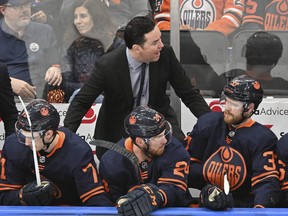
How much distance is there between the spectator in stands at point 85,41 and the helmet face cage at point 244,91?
1215mm

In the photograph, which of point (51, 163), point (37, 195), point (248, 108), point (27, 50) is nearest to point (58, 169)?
point (51, 163)

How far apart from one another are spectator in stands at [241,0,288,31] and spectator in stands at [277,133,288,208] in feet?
4.50

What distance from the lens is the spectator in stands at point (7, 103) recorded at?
429 cm

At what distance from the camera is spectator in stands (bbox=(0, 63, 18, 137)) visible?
4293 mm

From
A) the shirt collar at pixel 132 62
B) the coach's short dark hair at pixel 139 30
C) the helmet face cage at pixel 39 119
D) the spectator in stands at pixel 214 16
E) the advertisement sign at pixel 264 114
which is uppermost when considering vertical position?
the coach's short dark hair at pixel 139 30

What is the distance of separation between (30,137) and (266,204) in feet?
3.80

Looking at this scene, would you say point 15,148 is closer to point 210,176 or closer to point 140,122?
point 140,122

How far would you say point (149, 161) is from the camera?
382 centimetres

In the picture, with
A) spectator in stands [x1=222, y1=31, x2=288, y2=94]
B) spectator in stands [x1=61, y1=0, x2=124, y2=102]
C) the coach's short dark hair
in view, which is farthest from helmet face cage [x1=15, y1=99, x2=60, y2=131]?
spectator in stands [x1=222, y1=31, x2=288, y2=94]

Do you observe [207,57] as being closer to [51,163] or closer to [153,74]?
[153,74]

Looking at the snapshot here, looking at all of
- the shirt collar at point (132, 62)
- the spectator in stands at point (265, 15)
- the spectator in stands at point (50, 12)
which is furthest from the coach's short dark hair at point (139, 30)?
the spectator in stands at point (265, 15)

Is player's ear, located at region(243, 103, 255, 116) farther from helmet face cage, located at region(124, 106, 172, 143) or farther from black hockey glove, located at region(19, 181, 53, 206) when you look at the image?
black hockey glove, located at region(19, 181, 53, 206)

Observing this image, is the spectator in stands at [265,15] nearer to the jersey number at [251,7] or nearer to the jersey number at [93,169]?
the jersey number at [251,7]

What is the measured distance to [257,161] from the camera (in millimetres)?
3850
